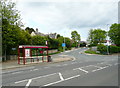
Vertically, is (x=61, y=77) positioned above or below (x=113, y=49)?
below

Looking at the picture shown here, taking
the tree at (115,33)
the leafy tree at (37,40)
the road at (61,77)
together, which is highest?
the tree at (115,33)

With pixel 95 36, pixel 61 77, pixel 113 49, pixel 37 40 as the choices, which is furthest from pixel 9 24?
pixel 95 36

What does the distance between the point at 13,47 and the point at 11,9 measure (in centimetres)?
703

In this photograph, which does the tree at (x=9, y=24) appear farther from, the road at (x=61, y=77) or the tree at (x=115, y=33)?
the tree at (x=115, y=33)

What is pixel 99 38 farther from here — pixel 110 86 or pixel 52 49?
pixel 110 86

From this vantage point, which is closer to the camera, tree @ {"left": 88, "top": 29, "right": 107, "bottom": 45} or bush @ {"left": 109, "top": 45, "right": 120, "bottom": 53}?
bush @ {"left": 109, "top": 45, "right": 120, "bottom": 53}

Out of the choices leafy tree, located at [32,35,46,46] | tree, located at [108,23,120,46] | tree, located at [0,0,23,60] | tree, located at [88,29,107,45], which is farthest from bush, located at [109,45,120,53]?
tree, located at [0,0,23,60]

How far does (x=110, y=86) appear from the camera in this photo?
641 cm

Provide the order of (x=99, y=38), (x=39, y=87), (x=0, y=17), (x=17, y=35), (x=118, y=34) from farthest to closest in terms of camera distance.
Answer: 1. (x=99, y=38)
2. (x=118, y=34)
3. (x=17, y=35)
4. (x=0, y=17)
5. (x=39, y=87)

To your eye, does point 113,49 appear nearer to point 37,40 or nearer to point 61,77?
point 37,40

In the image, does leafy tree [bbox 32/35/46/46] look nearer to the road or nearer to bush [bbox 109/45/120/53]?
the road

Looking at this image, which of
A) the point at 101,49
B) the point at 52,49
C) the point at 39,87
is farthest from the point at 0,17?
the point at 101,49

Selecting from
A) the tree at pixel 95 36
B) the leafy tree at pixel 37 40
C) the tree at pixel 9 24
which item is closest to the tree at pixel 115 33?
the tree at pixel 95 36

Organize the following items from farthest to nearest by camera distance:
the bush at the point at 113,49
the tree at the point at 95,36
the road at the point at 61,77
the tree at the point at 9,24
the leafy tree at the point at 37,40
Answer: the tree at the point at 95,36 → the bush at the point at 113,49 → the leafy tree at the point at 37,40 → the tree at the point at 9,24 → the road at the point at 61,77
